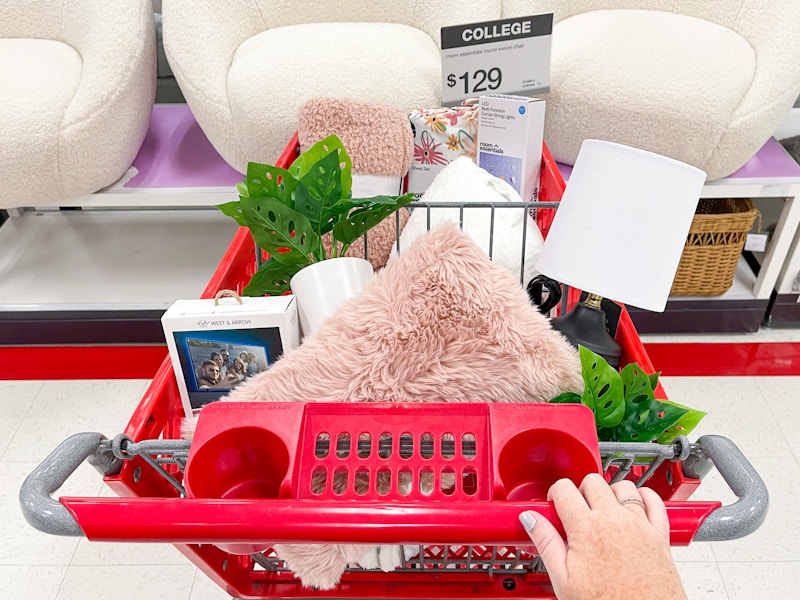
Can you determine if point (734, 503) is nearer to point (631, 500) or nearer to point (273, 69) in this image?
point (631, 500)

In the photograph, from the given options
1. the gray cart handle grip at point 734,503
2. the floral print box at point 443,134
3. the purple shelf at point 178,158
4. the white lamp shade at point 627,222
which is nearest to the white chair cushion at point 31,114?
the purple shelf at point 178,158

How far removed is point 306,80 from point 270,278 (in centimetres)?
78

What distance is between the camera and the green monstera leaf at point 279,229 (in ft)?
2.57

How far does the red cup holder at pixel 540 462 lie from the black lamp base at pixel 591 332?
0.66 ft

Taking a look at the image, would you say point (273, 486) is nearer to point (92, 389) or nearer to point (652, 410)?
point (652, 410)

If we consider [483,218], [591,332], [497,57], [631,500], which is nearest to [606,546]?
[631,500]

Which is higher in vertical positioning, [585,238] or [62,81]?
[585,238]

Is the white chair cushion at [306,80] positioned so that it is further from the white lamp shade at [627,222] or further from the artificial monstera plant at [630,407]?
the artificial monstera plant at [630,407]

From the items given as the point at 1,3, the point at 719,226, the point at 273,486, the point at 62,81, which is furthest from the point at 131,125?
the point at 719,226

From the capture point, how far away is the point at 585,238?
0.71 meters

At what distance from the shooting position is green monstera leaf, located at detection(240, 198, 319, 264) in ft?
2.57

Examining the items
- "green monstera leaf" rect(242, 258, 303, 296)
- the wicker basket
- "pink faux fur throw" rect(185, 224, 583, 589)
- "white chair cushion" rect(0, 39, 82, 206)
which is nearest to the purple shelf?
"white chair cushion" rect(0, 39, 82, 206)

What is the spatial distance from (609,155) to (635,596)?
452 mm

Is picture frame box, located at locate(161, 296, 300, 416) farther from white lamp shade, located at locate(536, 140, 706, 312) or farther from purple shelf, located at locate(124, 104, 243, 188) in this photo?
purple shelf, located at locate(124, 104, 243, 188)
